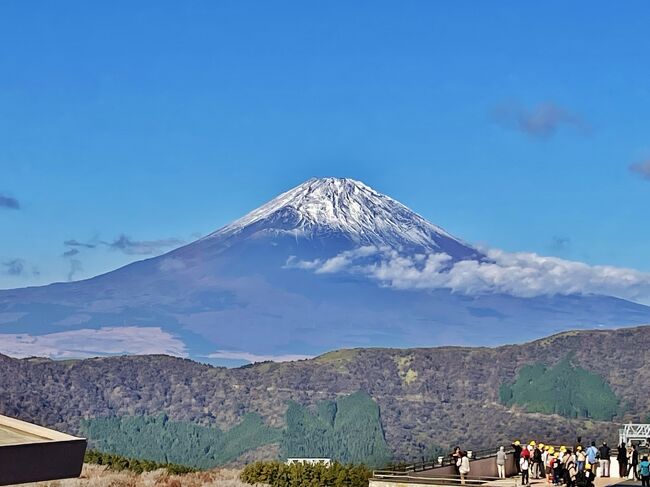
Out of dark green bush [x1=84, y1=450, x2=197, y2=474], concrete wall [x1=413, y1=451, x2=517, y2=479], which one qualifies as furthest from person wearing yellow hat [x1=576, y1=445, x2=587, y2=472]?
dark green bush [x1=84, y1=450, x2=197, y2=474]

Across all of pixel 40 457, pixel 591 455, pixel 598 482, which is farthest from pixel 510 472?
pixel 40 457

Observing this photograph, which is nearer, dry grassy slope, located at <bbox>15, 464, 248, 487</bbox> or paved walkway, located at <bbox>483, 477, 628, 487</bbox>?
paved walkway, located at <bbox>483, 477, 628, 487</bbox>

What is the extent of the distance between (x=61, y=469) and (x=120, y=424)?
194 m

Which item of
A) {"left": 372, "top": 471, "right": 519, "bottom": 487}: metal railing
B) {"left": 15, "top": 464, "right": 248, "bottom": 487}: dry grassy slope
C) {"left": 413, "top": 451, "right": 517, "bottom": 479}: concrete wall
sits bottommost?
{"left": 15, "top": 464, "right": 248, "bottom": 487}: dry grassy slope

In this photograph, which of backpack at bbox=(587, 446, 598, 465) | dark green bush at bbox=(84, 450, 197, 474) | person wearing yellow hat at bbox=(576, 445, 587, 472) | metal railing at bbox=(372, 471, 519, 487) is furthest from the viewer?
dark green bush at bbox=(84, 450, 197, 474)

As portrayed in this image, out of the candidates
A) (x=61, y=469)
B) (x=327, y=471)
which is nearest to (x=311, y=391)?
(x=327, y=471)

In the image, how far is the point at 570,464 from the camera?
27.5 meters

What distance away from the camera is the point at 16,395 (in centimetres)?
18650

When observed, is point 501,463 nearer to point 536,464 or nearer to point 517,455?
point 536,464

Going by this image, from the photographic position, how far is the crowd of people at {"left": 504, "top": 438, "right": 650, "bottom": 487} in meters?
27.0

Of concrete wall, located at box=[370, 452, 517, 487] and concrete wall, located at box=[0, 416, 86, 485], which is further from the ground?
concrete wall, located at box=[0, 416, 86, 485]

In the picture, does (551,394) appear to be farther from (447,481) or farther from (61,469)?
(61,469)

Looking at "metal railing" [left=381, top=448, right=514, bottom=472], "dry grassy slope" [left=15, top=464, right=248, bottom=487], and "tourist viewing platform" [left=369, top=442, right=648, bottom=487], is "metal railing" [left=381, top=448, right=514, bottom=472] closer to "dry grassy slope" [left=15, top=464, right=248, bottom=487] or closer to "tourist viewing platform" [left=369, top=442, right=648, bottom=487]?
"tourist viewing platform" [left=369, top=442, right=648, bottom=487]

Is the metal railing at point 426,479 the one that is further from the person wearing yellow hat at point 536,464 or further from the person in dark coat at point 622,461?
the person in dark coat at point 622,461
